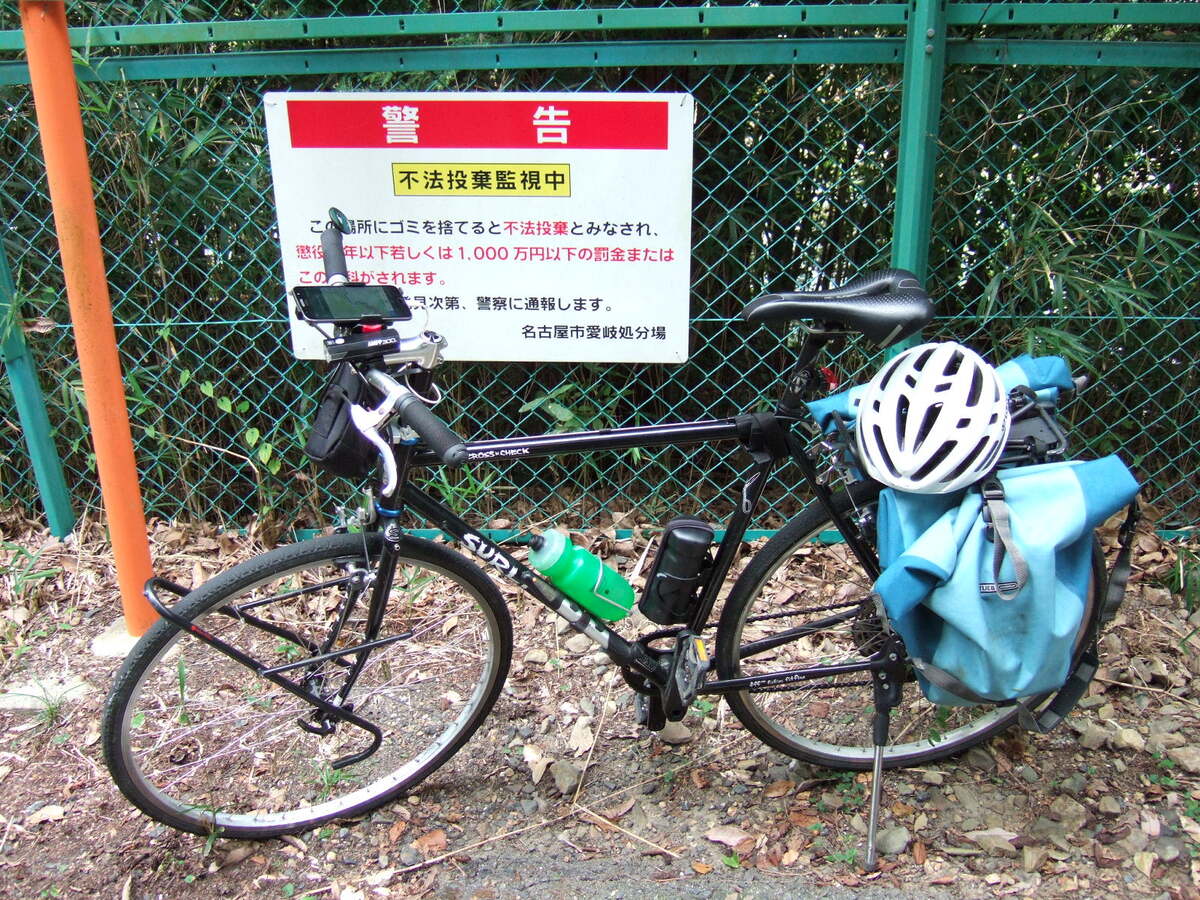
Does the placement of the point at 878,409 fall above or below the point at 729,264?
below

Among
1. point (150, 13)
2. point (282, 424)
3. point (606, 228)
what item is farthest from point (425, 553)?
point (150, 13)

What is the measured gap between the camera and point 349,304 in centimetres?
167

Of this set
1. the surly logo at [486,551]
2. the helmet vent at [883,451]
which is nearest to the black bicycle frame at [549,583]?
the surly logo at [486,551]

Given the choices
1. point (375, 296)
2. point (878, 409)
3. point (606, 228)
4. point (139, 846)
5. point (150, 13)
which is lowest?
point (139, 846)

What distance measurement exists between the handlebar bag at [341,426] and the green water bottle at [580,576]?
17.0 inches

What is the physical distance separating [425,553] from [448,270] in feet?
3.57

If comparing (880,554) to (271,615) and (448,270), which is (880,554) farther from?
(271,615)

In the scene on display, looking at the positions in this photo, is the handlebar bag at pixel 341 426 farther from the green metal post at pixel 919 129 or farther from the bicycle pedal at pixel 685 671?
the green metal post at pixel 919 129

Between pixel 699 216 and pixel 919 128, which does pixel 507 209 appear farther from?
pixel 919 128

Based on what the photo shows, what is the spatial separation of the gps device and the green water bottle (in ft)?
1.87

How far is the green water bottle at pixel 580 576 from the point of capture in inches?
74.7

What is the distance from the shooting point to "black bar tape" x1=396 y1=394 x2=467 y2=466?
1442mm

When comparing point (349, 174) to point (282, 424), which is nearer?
point (349, 174)

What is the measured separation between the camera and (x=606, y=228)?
8.57ft
